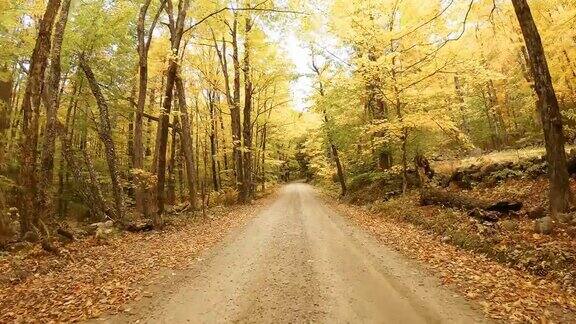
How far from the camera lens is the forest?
8.81 metres

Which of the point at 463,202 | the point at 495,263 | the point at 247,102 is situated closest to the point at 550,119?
the point at 495,263

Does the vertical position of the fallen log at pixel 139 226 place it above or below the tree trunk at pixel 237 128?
below

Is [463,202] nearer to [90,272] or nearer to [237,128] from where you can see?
[90,272]

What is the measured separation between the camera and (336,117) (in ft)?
70.8

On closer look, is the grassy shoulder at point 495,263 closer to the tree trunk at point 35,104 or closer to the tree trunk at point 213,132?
the tree trunk at point 35,104

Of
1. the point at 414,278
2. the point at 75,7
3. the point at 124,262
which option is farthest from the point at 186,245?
the point at 75,7

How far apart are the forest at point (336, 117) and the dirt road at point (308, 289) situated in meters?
0.88

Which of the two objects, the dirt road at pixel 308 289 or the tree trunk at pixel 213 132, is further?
the tree trunk at pixel 213 132

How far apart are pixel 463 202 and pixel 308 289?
7.78 meters

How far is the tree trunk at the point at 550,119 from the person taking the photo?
28.6ft

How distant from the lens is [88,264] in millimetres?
8977

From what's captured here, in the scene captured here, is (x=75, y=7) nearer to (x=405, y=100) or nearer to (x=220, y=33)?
(x=220, y=33)

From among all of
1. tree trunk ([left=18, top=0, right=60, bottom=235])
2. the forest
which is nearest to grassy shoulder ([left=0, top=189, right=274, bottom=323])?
the forest

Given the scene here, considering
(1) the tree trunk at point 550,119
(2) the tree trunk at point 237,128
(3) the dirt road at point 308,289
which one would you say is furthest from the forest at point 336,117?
(3) the dirt road at point 308,289
